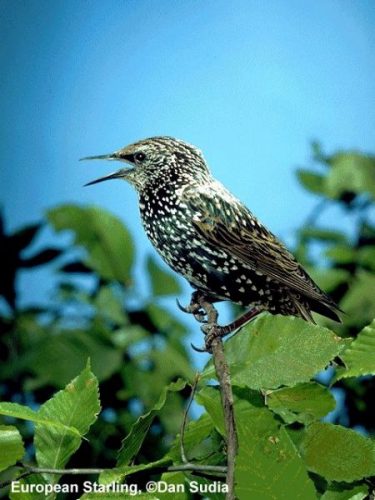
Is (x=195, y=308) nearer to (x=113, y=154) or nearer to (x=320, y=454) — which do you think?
(x=113, y=154)

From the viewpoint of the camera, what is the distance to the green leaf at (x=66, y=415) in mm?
795

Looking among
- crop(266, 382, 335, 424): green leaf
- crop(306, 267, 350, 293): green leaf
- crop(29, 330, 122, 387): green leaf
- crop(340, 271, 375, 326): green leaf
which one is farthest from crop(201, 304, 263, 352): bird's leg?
crop(306, 267, 350, 293): green leaf

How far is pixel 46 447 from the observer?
2.65 ft

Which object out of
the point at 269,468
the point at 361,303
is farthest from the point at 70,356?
the point at 269,468

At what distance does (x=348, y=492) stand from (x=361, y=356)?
0.40ft

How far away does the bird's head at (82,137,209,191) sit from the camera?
1.57 metres

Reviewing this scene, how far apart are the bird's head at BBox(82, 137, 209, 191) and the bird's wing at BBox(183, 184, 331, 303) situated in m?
0.04

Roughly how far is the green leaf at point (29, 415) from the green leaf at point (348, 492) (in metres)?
0.23

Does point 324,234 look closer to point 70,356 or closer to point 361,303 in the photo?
point 361,303

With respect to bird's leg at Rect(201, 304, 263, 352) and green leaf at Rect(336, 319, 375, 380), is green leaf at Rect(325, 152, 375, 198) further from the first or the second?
green leaf at Rect(336, 319, 375, 380)

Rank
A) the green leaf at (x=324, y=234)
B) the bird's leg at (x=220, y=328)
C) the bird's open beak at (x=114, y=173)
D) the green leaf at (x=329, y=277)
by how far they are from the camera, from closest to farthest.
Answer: the bird's leg at (x=220, y=328) → the bird's open beak at (x=114, y=173) → the green leaf at (x=329, y=277) → the green leaf at (x=324, y=234)

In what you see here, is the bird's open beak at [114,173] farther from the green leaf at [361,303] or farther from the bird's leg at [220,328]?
the green leaf at [361,303]

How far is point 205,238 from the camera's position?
165cm

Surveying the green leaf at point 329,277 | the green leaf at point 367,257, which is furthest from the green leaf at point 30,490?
the green leaf at point 367,257
